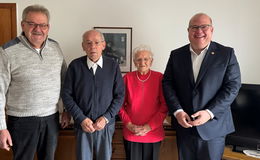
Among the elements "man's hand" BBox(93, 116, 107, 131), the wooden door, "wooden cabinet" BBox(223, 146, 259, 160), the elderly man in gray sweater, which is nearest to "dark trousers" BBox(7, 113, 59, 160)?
the elderly man in gray sweater

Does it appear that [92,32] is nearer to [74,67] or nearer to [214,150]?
[74,67]

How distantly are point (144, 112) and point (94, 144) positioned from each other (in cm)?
43

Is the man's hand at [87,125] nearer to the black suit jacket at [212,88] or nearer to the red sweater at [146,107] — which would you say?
the red sweater at [146,107]

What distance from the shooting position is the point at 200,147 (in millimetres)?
1627

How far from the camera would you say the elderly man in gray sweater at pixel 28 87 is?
60.3 inches

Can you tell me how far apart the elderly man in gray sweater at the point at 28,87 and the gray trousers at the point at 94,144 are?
0.73 feet

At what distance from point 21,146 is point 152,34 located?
1.51m

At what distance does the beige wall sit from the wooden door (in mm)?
70

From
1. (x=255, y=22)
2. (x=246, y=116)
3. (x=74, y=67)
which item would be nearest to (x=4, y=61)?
(x=74, y=67)

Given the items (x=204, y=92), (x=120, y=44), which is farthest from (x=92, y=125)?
(x=120, y=44)

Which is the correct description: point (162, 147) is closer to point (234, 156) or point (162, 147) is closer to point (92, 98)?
point (234, 156)

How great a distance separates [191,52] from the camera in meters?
1.68

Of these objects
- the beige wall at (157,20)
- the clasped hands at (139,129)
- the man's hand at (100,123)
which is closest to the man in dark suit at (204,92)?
the clasped hands at (139,129)

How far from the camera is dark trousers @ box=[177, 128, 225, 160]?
5.29ft
